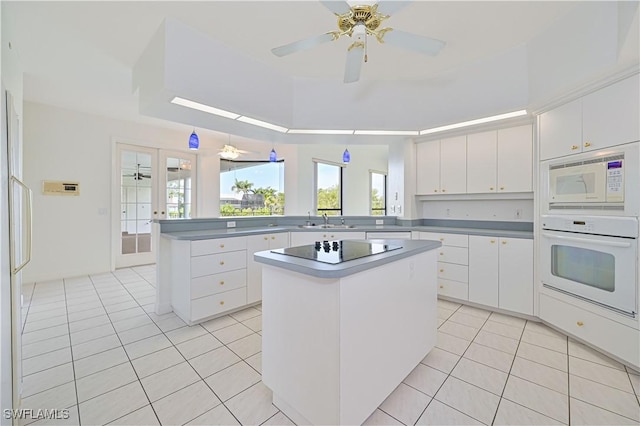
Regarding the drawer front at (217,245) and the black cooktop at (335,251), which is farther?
the drawer front at (217,245)

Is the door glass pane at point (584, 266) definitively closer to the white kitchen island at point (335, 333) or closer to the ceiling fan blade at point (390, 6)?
the white kitchen island at point (335, 333)

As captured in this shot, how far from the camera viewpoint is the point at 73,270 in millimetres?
4367

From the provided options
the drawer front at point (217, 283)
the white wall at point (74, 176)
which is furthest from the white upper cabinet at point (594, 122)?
the white wall at point (74, 176)

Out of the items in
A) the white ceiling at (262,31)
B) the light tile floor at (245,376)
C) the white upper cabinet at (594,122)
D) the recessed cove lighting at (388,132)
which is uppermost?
the white ceiling at (262,31)

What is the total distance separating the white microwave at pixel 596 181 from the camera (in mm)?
1983

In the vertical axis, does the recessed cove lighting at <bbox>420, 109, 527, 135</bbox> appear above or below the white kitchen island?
above

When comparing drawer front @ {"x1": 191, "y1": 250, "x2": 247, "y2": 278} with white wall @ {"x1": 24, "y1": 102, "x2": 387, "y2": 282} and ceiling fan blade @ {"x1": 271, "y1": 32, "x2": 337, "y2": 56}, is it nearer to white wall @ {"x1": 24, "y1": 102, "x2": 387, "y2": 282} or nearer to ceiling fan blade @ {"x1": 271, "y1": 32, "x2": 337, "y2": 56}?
ceiling fan blade @ {"x1": 271, "y1": 32, "x2": 337, "y2": 56}

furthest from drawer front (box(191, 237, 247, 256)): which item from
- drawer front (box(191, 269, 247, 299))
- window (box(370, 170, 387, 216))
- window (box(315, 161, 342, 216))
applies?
window (box(370, 170, 387, 216))

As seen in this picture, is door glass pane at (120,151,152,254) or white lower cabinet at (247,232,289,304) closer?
white lower cabinet at (247,232,289,304)

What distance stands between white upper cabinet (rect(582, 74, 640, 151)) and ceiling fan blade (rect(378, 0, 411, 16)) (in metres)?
1.84

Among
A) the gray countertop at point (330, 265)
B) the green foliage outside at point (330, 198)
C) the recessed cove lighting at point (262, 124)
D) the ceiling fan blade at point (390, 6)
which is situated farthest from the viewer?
the green foliage outside at point (330, 198)

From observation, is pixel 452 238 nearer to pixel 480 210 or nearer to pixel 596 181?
pixel 480 210

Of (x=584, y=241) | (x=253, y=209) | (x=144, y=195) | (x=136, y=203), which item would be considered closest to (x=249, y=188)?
(x=253, y=209)

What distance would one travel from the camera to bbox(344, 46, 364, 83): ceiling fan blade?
6.12 ft
